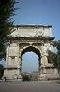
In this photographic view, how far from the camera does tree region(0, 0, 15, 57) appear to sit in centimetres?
884

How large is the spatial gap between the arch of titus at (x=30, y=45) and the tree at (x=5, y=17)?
22.3m

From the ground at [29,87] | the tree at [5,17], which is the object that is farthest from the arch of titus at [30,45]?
the tree at [5,17]

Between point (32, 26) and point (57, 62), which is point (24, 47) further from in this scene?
point (57, 62)

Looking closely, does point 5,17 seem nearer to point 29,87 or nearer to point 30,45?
point 29,87

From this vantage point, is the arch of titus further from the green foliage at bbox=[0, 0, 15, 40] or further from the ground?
the green foliage at bbox=[0, 0, 15, 40]

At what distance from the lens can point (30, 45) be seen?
32.7 m

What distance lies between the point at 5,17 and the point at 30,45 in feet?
77.6

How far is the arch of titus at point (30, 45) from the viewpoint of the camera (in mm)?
31984

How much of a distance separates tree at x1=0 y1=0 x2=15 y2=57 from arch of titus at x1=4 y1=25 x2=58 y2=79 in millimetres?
22312

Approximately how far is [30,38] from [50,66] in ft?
15.5

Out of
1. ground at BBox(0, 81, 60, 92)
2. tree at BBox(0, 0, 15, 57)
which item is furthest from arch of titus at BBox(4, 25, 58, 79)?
tree at BBox(0, 0, 15, 57)

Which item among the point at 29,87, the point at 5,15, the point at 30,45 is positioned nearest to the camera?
the point at 5,15

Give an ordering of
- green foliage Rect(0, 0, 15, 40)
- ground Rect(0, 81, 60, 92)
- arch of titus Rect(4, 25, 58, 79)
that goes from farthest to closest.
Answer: arch of titus Rect(4, 25, 58, 79) → ground Rect(0, 81, 60, 92) → green foliage Rect(0, 0, 15, 40)

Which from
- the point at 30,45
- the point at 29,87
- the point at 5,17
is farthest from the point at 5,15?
the point at 30,45
